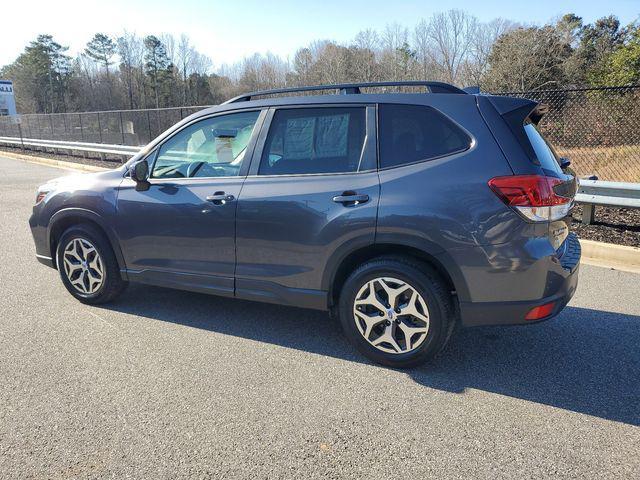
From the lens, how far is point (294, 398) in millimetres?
2938

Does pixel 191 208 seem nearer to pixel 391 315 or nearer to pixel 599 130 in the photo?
pixel 391 315

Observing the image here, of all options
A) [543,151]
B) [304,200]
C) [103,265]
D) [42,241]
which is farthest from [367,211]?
[42,241]

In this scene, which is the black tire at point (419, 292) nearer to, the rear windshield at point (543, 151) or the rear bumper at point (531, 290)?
the rear bumper at point (531, 290)

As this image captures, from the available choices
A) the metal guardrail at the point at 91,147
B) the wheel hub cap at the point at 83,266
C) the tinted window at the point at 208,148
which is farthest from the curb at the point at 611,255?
the metal guardrail at the point at 91,147

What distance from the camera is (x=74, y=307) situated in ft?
14.4

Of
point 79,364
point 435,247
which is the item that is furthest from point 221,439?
point 435,247

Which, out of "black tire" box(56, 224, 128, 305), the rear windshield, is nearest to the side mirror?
"black tire" box(56, 224, 128, 305)

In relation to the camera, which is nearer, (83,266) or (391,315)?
(391,315)

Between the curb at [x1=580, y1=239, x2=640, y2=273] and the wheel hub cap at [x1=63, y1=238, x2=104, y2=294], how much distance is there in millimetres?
5369

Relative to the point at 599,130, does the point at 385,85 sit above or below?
above

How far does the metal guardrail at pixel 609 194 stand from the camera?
20.0ft

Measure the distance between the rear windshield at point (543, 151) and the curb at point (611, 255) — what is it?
292cm

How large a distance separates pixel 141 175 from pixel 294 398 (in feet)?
7.25

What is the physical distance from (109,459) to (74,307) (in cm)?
238
